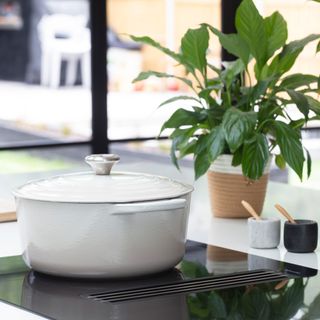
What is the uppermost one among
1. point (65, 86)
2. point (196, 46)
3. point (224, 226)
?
point (196, 46)

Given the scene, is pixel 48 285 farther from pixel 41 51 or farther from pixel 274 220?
pixel 41 51

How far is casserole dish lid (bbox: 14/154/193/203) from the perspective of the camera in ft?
4.13

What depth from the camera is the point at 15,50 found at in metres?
4.70

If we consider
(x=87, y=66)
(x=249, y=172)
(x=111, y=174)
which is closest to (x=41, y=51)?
(x=87, y=66)

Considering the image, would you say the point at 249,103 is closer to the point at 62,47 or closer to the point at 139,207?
the point at 139,207

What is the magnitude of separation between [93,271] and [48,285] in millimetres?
73

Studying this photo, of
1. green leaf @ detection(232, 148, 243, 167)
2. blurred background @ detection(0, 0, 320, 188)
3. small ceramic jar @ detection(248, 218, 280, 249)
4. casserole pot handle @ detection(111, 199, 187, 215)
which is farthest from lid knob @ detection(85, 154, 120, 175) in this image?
blurred background @ detection(0, 0, 320, 188)

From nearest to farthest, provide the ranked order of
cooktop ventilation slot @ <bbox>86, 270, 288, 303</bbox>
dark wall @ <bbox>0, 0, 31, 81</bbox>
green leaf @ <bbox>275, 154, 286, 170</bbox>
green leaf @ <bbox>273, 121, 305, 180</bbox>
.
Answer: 1. cooktop ventilation slot @ <bbox>86, 270, 288, 303</bbox>
2. green leaf @ <bbox>273, 121, 305, 180</bbox>
3. green leaf @ <bbox>275, 154, 286, 170</bbox>
4. dark wall @ <bbox>0, 0, 31, 81</bbox>

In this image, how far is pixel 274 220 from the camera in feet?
5.27

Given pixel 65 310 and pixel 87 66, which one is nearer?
pixel 65 310

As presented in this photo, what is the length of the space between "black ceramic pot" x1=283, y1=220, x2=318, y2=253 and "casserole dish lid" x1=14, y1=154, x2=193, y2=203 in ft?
0.95

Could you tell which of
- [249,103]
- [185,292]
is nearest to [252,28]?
[249,103]

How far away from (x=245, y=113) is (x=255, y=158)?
0.31 feet

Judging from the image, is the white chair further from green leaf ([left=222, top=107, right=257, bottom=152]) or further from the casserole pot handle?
the casserole pot handle
